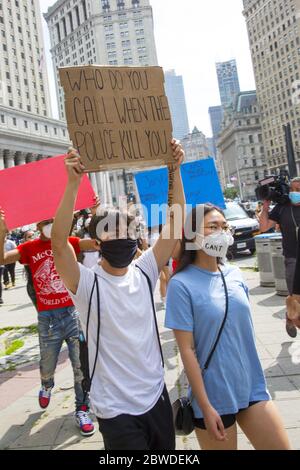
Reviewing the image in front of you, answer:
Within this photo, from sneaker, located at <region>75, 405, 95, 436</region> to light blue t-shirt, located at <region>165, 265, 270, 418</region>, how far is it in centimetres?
196

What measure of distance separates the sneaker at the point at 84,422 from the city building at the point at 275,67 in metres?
105

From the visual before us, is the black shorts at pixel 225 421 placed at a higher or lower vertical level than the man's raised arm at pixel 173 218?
lower

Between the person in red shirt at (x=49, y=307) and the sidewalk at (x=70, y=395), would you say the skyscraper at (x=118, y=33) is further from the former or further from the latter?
the person in red shirt at (x=49, y=307)

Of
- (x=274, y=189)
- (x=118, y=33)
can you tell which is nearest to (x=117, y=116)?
(x=274, y=189)

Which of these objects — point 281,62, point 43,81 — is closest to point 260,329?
point 43,81

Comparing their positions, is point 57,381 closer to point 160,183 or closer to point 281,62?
point 160,183

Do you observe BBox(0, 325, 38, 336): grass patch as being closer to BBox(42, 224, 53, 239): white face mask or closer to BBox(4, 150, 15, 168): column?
BBox(42, 224, 53, 239): white face mask

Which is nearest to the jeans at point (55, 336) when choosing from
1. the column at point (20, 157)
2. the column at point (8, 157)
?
the column at point (8, 157)

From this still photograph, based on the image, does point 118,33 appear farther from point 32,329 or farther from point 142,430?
point 142,430

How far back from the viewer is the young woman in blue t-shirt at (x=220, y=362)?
2.43 m

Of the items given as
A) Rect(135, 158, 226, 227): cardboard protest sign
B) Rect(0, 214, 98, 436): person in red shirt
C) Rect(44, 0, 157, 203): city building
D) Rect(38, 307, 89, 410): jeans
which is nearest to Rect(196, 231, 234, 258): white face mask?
Rect(0, 214, 98, 436): person in red shirt

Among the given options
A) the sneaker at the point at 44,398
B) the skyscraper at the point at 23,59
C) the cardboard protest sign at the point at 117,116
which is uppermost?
the skyscraper at the point at 23,59

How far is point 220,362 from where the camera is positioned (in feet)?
8.25

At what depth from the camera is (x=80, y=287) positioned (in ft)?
8.28
